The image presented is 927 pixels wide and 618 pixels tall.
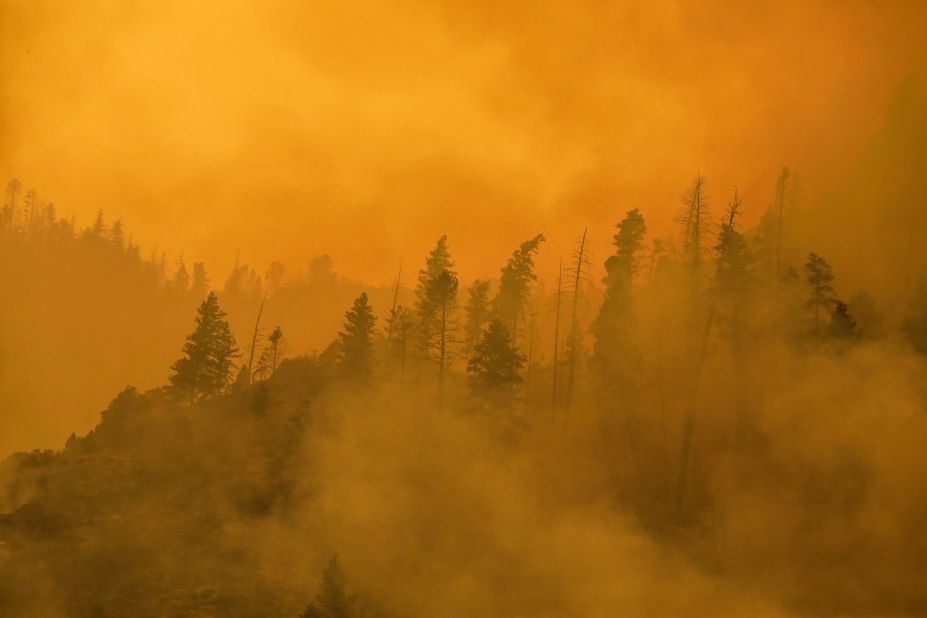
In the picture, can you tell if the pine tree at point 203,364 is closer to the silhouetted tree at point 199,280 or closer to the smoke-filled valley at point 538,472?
→ the smoke-filled valley at point 538,472

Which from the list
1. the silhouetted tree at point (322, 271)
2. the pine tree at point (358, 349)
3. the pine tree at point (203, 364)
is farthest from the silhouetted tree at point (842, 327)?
the silhouetted tree at point (322, 271)

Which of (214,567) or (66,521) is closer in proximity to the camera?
(214,567)

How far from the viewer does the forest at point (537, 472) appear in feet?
80.4

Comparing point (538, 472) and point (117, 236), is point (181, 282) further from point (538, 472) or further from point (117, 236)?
point (538, 472)

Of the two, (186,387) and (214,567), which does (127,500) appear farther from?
(186,387)

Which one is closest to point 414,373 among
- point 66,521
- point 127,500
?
point 127,500

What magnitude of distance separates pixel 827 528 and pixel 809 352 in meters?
9.58

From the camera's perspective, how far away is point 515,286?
51719mm

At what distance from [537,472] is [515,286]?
20.4 meters

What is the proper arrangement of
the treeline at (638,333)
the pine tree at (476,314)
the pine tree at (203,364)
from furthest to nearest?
the pine tree at (476,314)
the pine tree at (203,364)
the treeline at (638,333)

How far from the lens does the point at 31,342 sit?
117m

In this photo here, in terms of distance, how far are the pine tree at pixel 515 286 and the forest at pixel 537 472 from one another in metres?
0.20

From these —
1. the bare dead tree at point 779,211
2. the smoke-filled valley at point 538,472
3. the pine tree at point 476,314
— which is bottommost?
the smoke-filled valley at point 538,472

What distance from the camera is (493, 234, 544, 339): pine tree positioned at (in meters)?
51.1
